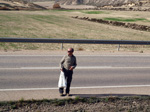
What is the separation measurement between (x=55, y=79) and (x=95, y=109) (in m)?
3.66

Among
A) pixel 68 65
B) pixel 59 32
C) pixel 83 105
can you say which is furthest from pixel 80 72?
pixel 59 32

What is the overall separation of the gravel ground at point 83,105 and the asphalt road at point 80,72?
1.89m

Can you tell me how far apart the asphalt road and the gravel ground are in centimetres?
189

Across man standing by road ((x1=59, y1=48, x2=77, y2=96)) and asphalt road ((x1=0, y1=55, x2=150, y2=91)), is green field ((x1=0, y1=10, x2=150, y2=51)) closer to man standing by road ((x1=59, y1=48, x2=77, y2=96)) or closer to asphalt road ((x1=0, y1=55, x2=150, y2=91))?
asphalt road ((x1=0, y1=55, x2=150, y2=91))

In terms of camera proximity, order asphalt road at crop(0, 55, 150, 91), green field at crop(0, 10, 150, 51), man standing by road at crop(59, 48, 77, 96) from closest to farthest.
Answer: man standing by road at crop(59, 48, 77, 96)
asphalt road at crop(0, 55, 150, 91)
green field at crop(0, 10, 150, 51)

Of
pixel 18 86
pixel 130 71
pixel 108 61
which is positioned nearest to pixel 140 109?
pixel 18 86

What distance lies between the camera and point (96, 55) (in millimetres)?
17422

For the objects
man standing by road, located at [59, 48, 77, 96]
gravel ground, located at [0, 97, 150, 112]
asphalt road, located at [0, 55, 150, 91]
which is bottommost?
asphalt road, located at [0, 55, 150, 91]

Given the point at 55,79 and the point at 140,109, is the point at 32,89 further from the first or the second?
the point at 140,109

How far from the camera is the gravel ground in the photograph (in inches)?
296

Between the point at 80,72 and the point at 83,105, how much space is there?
456 centimetres

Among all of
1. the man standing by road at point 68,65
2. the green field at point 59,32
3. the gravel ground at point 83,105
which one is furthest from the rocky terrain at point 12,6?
the gravel ground at point 83,105

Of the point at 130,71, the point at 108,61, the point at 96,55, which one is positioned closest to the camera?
the point at 130,71

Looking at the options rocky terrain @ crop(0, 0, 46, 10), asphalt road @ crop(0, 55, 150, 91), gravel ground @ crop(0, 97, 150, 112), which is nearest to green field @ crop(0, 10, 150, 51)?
asphalt road @ crop(0, 55, 150, 91)
